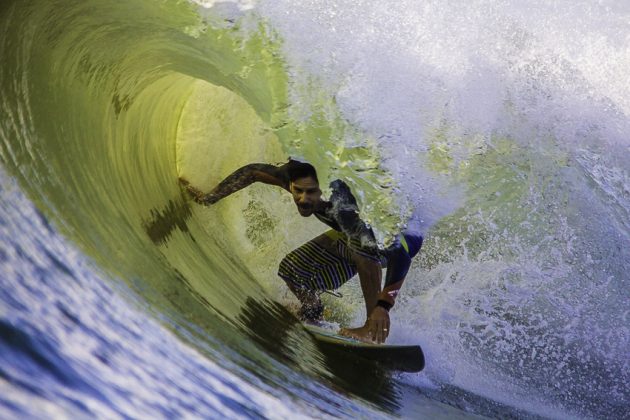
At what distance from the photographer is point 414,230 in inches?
113

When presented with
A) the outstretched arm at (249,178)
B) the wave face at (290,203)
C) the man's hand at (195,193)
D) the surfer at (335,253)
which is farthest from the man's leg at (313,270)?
the man's hand at (195,193)

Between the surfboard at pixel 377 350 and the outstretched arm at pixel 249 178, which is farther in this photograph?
the outstretched arm at pixel 249 178

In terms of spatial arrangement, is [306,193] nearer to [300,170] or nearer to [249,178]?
[300,170]

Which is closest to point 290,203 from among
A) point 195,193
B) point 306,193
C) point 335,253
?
point 195,193

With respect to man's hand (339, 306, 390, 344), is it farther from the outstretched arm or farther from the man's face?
the outstretched arm

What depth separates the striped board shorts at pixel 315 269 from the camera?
3.31 metres

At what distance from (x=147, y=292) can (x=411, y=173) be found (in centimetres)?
106

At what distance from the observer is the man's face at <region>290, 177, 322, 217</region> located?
284 centimetres

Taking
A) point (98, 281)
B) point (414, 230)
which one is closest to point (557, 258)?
point (414, 230)

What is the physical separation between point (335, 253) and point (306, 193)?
48cm

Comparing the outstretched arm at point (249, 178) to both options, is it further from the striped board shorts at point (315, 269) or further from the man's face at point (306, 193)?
the striped board shorts at point (315, 269)

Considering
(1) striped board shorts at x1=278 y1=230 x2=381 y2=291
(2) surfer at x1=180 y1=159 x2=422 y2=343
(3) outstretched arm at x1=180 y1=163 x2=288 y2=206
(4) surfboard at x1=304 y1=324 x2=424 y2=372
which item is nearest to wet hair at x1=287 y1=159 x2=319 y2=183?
(2) surfer at x1=180 y1=159 x2=422 y2=343

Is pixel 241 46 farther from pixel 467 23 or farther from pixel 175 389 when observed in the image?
pixel 175 389

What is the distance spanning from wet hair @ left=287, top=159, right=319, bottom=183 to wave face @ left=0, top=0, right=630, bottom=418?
68mm
